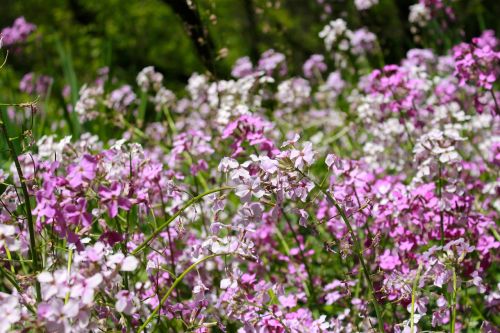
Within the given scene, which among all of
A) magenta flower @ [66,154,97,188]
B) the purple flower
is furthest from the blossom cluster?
the purple flower

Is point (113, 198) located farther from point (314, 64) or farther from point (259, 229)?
point (314, 64)

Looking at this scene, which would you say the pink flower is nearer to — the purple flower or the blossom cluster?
the blossom cluster

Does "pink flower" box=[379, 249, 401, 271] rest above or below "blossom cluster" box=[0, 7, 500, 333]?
below

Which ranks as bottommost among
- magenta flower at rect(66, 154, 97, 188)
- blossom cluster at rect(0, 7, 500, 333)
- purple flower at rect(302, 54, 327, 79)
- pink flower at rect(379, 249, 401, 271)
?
pink flower at rect(379, 249, 401, 271)

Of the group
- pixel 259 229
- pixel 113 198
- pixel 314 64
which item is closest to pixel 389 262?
pixel 259 229

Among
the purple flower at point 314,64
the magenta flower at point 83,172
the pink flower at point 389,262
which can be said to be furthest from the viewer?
the purple flower at point 314,64

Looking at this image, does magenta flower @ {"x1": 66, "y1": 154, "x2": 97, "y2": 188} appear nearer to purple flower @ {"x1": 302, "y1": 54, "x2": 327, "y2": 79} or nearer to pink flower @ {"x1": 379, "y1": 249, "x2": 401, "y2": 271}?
pink flower @ {"x1": 379, "y1": 249, "x2": 401, "y2": 271}

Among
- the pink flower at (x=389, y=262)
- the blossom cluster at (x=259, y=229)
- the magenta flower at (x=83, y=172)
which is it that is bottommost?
the pink flower at (x=389, y=262)

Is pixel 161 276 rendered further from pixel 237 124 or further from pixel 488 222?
pixel 488 222

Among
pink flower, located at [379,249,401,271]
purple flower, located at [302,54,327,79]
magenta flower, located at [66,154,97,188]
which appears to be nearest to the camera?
magenta flower, located at [66,154,97,188]

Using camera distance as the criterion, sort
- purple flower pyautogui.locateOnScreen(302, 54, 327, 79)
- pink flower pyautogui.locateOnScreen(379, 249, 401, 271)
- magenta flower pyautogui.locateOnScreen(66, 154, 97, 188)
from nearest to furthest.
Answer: magenta flower pyautogui.locateOnScreen(66, 154, 97, 188), pink flower pyautogui.locateOnScreen(379, 249, 401, 271), purple flower pyautogui.locateOnScreen(302, 54, 327, 79)

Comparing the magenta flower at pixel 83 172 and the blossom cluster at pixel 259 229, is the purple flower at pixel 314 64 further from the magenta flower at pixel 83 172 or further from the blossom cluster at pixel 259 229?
the magenta flower at pixel 83 172

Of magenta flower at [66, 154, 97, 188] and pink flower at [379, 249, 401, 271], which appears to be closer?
magenta flower at [66, 154, 97, 188]

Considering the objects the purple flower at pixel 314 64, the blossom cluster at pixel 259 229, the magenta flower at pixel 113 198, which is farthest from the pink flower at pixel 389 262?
the purple flower at pixel 314 64
